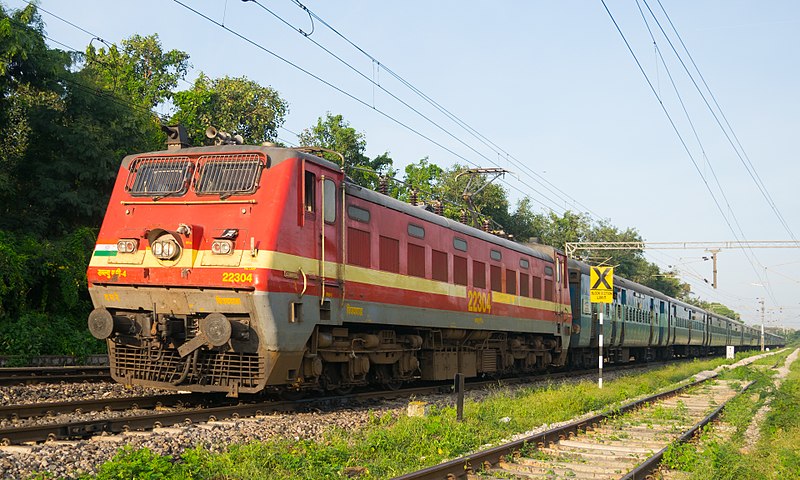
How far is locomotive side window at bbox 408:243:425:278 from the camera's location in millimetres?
15109

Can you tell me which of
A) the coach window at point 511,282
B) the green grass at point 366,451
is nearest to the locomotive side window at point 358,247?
the green grass at point 366,451

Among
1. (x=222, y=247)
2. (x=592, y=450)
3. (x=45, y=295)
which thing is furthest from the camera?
(x=45, y=295)

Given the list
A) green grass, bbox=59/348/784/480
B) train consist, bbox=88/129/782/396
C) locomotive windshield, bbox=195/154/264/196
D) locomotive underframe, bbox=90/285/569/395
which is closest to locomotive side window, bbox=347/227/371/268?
train consist, bbox=88/129/782/396

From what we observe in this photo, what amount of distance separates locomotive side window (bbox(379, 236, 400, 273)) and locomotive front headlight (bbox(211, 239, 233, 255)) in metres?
3.66

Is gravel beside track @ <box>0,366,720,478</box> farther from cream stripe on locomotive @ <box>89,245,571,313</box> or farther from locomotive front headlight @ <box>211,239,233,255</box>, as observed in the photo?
locomotive front headlight @ <box>211,239,233,255</box>

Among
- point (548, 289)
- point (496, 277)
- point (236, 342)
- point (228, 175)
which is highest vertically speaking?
point (228, 175)

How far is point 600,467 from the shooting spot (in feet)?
A: 28.9

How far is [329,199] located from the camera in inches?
488

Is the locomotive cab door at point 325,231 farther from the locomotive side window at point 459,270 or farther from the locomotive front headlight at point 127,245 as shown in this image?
the locomotive side window at point 459,270

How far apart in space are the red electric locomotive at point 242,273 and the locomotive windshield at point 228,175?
19 mm

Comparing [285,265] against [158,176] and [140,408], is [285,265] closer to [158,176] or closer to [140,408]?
[158,176]

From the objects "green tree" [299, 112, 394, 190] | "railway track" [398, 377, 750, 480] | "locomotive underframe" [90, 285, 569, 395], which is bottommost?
"railway track" [398, 377, 750, 480]

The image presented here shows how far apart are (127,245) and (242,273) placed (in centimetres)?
214

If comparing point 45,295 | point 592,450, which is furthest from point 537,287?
point 45,295
